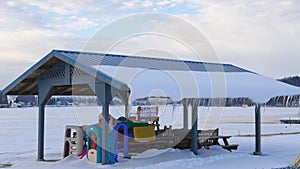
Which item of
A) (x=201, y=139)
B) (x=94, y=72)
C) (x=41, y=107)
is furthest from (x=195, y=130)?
(x=41, y=107)

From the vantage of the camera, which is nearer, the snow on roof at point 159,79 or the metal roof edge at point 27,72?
the snow on roof at point 159,79

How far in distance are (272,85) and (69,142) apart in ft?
22.9

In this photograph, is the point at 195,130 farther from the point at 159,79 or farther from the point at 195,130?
the point at 159,79

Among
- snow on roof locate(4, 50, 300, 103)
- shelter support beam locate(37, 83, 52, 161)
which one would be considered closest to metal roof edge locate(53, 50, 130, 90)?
snow on roof locate(4, 50, 300, 103)

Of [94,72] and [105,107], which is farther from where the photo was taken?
[105,107]

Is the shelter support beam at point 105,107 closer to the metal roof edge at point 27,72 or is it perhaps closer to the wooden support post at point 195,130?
the metal roof edge at point 27,72

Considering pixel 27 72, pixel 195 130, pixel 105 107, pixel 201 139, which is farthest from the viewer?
pixel 201 139

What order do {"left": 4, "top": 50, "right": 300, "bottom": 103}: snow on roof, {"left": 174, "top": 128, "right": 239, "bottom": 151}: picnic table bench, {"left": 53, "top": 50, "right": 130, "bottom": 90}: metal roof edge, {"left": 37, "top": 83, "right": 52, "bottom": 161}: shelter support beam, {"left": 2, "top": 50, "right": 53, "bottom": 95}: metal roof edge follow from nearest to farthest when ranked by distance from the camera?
{"left": 53, "top": 50, "right": 130, "bottom": 90}: metal roof edge → {"left": 4, "top": 50, "right": 300, "bottom": 103}: snow on roof → {"left": 2, "top": 50, "right": 53, "bottom": 95}: metal roof edge → {"left": 37, "top": 83, "right": 52, "bottom": 161}: shelter support beam → {"left": 174, "top": 128, "right": 239, "bottom": 151}: picnic table bench

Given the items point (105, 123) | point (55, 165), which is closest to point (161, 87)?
point (105, 123)

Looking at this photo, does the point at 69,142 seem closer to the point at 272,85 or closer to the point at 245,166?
the point at 245,166

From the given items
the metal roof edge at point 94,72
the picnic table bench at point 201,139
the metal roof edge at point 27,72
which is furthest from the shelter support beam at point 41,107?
the picnic table bench at point 201,139

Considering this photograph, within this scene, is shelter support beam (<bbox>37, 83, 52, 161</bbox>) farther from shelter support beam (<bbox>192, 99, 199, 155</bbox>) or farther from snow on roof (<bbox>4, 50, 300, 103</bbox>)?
shelter support beam (<bbox>192, 99, 199, 155</bbox>)

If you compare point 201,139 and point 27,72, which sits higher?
point 27,72

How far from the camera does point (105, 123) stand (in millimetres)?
11648
